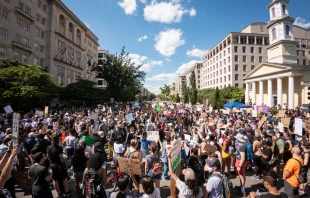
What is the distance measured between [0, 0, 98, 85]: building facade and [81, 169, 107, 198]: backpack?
114ft

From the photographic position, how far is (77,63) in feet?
182

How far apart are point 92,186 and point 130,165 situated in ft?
3.82

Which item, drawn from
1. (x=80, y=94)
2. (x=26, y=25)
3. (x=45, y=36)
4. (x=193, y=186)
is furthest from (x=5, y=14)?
(x=193, y=186)

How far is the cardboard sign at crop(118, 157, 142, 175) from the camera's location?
4941 millimetres

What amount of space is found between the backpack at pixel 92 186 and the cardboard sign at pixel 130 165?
3.02 ft

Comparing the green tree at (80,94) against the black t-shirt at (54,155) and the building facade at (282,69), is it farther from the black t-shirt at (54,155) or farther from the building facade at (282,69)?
the building facade at (282,69)

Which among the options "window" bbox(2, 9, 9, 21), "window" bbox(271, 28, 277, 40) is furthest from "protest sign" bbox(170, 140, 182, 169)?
"window" bbox(271, 28, 277, 40)

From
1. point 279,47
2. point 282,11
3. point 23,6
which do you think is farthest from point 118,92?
point 282,11

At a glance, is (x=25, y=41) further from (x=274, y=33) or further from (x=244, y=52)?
(x=244, y=52)

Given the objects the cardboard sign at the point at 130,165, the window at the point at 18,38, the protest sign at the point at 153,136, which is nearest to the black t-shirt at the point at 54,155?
the cardboard sign at the point at 130,165

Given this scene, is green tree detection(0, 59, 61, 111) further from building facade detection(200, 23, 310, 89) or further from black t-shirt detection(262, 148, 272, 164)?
building facade detection(200, 23, 310, 89)

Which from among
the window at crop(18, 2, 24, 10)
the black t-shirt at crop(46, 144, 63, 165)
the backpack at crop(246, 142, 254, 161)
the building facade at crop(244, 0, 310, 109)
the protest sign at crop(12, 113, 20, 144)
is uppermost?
the window at crop(18, 2, 24, 10)

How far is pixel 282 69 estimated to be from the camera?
35281mm

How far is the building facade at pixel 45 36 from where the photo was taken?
30.2 metres
